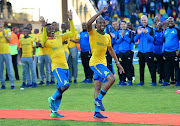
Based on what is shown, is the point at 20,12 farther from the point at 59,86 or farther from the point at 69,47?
the point at 59,86

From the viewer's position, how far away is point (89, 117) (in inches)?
320

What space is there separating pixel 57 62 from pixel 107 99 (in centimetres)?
270

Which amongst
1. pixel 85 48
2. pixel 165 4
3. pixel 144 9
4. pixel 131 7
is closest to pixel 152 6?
pixel 144 9

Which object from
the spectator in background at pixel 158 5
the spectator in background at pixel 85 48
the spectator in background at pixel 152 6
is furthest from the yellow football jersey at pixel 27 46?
the spectator in background at pixel 158 5

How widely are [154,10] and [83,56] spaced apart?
17054 mm

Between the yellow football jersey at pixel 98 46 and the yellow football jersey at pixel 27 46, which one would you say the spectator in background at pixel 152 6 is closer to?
the yellow football jersey at pixel 27 46

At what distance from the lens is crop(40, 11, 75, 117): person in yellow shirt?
8.38m

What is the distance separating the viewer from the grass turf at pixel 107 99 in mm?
9125

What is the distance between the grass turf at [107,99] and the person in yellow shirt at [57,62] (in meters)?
0.68

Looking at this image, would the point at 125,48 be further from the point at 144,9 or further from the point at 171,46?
the point at 144,9

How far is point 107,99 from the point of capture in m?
10.8

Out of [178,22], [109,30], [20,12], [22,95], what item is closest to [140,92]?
[109,30]

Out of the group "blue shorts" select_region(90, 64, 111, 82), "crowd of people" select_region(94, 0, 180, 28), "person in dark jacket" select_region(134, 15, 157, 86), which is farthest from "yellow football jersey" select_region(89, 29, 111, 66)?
"crowd of people" select_region(94, 0, 180, 28)

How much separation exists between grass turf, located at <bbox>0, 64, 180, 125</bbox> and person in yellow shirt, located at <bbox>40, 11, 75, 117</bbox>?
68 cm
